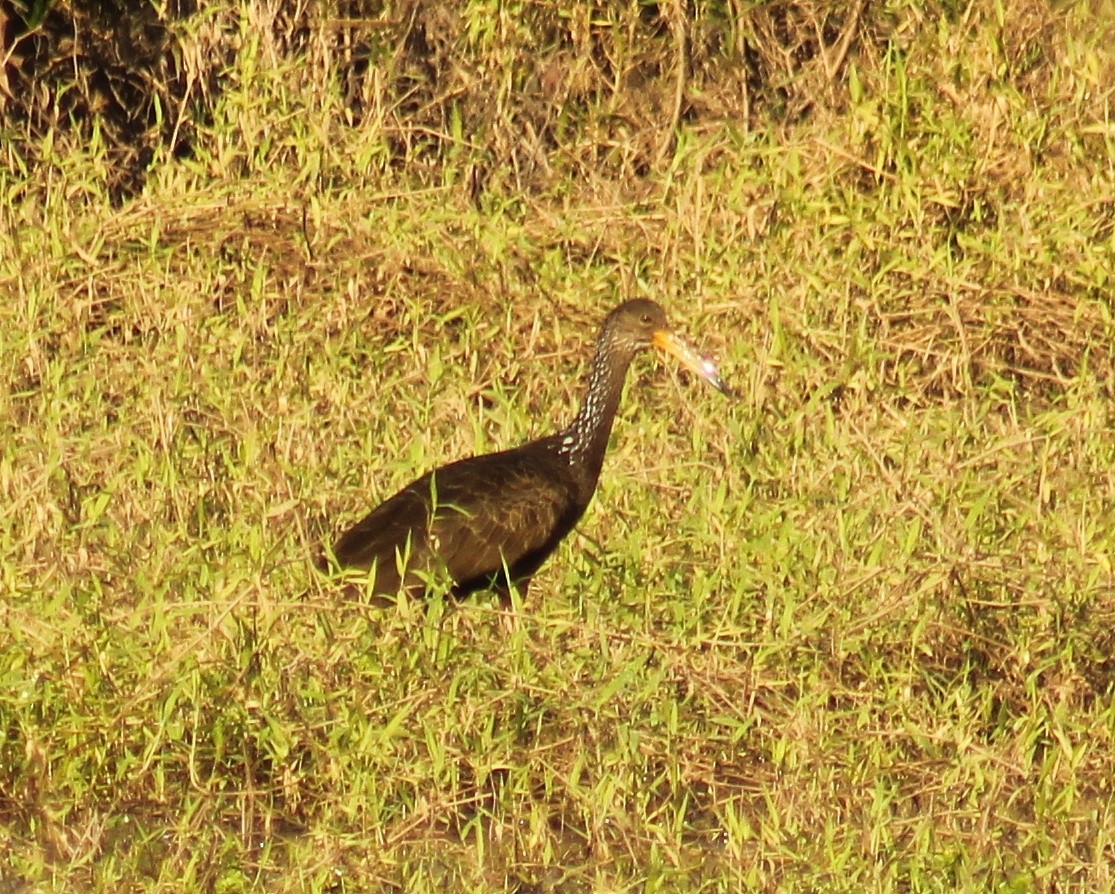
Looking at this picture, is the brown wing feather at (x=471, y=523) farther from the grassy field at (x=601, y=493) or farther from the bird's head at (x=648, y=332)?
the bird's head at (x=648, y=332)

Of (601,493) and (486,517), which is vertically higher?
(486,517)

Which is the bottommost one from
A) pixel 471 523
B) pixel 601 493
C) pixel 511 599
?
pixel 601 493

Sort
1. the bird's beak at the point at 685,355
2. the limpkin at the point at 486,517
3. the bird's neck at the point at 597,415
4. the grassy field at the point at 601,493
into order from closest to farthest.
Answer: the grassy field at the point at 601,493
the limpkin at the point at 486,517
the bird's neck at the point at 597,415
the bird's beak at the point at 685,355

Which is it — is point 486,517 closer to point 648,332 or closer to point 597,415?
point 597,415

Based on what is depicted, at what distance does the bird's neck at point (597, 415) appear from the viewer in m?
6.57

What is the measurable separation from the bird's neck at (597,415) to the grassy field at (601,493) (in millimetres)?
178

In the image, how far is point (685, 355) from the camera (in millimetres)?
7066

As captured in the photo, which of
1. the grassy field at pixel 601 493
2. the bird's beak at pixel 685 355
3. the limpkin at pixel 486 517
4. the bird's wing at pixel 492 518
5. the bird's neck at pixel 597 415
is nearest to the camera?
the grassy field at pixel 601 493

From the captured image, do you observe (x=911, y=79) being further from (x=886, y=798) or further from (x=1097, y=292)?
(x=886, y=798)

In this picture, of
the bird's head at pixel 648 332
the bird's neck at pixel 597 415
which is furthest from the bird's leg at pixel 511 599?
the bird's head at pixel 648 332

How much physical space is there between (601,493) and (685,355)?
527mm

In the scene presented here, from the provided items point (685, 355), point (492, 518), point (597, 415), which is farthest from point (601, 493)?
point (492, 518)

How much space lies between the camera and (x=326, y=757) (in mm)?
4977

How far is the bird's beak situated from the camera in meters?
7.04
